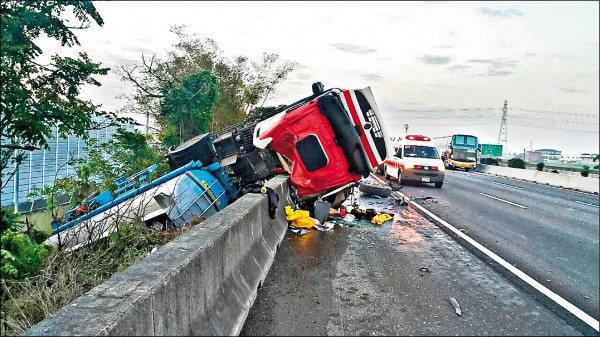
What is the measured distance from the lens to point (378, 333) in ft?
11.9

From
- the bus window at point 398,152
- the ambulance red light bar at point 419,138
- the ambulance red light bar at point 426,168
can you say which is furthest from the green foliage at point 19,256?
the ambulance red light bar at point 419,138

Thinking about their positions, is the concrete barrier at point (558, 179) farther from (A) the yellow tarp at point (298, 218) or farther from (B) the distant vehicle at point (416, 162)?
(A) the yellow tarp at point (298, 218)

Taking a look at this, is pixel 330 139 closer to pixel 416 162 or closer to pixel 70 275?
pixel 70 275

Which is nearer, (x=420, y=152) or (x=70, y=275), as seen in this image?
(x=70, y=275)

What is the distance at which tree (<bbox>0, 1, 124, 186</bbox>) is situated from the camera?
8062mm

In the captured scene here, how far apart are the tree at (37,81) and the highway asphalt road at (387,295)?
5.96m

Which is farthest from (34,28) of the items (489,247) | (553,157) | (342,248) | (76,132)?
(553,157)

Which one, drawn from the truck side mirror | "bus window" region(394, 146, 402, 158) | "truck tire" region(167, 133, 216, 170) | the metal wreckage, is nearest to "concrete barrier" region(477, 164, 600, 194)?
"bus window" region(394, 146, 402, 158)

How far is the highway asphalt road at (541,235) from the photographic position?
18.5ft

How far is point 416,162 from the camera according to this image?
18.9 metres

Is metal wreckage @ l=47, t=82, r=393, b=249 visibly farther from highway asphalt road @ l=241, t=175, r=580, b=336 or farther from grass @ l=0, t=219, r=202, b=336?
highway asphalt road @ l=241, t=175, r=580, b=336

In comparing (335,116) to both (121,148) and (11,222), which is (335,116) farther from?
(121,148)

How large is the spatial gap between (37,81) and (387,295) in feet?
28.4

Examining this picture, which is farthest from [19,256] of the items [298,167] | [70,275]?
[298,167]
